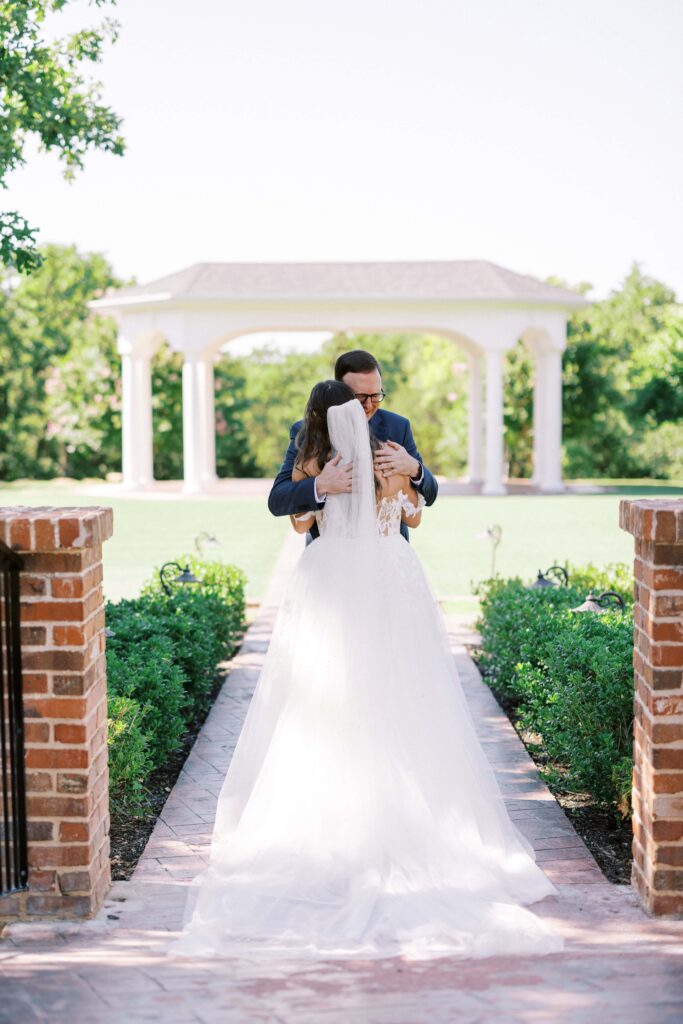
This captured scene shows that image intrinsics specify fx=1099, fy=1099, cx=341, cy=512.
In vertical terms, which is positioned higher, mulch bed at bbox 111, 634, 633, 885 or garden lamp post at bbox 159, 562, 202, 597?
garden lamp post at bbox 159, 562, 202, 597

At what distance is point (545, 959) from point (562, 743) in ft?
5.23

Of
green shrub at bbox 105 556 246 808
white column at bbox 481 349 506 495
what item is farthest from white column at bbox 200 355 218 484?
green shrub at bbox 105 556 246 808

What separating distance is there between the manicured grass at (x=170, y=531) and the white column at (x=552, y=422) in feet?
24.3

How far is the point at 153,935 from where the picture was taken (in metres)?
3.40

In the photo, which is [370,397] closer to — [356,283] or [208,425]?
[356,283]

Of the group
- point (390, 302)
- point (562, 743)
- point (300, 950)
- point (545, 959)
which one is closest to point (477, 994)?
point (545, 959)

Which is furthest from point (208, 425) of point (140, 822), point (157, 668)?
point (140, 822)

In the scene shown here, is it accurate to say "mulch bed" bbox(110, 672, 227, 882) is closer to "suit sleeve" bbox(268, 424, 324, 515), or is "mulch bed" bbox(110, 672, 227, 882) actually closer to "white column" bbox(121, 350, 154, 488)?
"suit sleeve" bbox(268, 424, 324, 515)

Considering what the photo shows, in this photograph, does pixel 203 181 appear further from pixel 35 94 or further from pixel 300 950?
pixel 300 950

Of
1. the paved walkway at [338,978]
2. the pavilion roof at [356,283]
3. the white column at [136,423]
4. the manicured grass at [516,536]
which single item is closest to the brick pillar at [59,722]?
the paved walkway at [338,978]

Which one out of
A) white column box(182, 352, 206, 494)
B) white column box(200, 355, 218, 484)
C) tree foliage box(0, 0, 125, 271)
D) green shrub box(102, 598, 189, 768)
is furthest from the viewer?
white column box(200, 355, 218, 484)

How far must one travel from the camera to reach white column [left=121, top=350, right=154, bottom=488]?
1075 inches

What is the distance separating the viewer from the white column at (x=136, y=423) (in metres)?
27.3

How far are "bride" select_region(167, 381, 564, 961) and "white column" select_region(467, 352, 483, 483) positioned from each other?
83.0 feet
